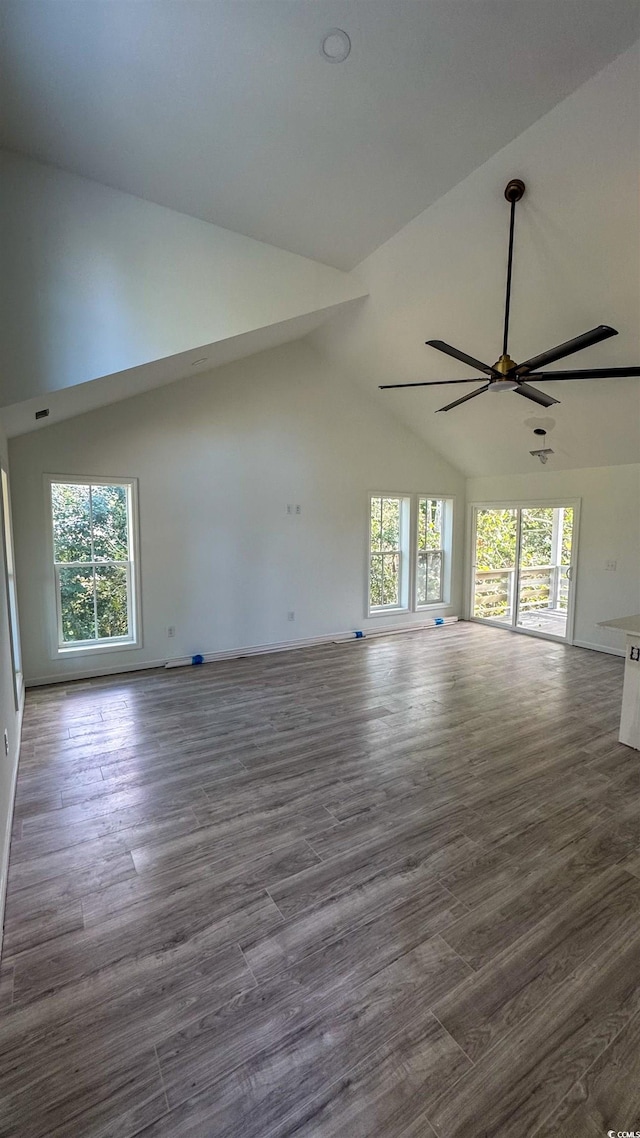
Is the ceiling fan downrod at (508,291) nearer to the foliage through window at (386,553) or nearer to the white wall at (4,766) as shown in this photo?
the white wall at (4,766)

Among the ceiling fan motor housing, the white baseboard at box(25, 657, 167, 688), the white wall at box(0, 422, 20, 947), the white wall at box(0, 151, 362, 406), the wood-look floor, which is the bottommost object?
the wood-look floor

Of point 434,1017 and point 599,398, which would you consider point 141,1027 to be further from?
point 599,398

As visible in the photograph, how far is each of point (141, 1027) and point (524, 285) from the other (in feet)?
16.3

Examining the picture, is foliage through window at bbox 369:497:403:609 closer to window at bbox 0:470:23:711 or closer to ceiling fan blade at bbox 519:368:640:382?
ceiling fan blade at bbox 519:368:640:382

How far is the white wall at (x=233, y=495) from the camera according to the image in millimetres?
4789

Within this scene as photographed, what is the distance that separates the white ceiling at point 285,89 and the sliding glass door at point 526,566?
4730 millimetres

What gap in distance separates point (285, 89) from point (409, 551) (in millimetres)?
5680

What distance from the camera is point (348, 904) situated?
2082mm

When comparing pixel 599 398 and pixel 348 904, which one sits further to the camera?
pixel 599 398

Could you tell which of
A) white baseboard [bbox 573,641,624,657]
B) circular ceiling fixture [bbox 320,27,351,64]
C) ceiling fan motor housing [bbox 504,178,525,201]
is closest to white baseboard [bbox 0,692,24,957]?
circular ceiling fixture [bbox 320,27,351,64]

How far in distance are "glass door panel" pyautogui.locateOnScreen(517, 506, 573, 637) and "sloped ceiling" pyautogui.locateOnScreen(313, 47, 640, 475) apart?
96 cm

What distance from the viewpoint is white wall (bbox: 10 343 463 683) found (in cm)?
479

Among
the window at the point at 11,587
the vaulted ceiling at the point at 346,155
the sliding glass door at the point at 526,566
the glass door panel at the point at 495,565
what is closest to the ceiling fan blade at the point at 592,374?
the vaulted ceiling at the point at 346,155

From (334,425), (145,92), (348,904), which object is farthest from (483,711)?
(145,92)
